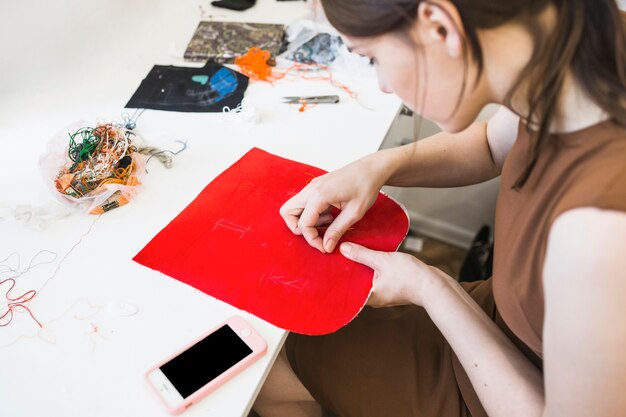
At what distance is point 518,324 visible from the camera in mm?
629

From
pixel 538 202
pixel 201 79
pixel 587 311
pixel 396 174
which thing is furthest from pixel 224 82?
pixel 587 311

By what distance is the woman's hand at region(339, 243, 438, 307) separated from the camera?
70 centimetres

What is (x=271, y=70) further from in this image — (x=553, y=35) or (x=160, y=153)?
(x=553, y=35)

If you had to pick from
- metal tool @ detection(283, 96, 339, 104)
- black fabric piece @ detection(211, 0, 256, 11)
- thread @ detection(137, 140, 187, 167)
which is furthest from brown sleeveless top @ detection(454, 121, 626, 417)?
black fabric piece @ detection(211, 0, 256, 11)

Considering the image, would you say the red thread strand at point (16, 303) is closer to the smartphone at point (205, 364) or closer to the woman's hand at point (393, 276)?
the smartphone at point (205, 364)

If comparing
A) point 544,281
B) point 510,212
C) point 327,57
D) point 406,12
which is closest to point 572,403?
point 544,281

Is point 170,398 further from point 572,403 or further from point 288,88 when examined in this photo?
point 288,88

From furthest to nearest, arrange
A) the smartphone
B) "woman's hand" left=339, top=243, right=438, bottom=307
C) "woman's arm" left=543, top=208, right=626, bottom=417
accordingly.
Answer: "woman's hand" left=339, top=243, right=438, bottom=307 → the smartphone → "woman's arm" left=543, top=208, right=626, bottom=417

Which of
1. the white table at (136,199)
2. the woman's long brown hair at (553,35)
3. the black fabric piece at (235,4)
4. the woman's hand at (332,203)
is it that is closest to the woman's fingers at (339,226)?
the woman's hand at (332,203)

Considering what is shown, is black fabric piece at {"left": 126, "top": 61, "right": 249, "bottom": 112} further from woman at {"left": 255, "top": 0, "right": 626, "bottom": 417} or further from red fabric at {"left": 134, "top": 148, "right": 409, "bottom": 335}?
woman at {"left": 255, "top": 0, "right": 626, "bottom": 417}

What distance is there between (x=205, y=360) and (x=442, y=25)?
1.54 ft

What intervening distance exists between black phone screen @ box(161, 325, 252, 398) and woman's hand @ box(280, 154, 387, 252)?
200 mm

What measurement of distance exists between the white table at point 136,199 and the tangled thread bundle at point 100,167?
29 mm

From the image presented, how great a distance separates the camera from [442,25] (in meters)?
0.47
